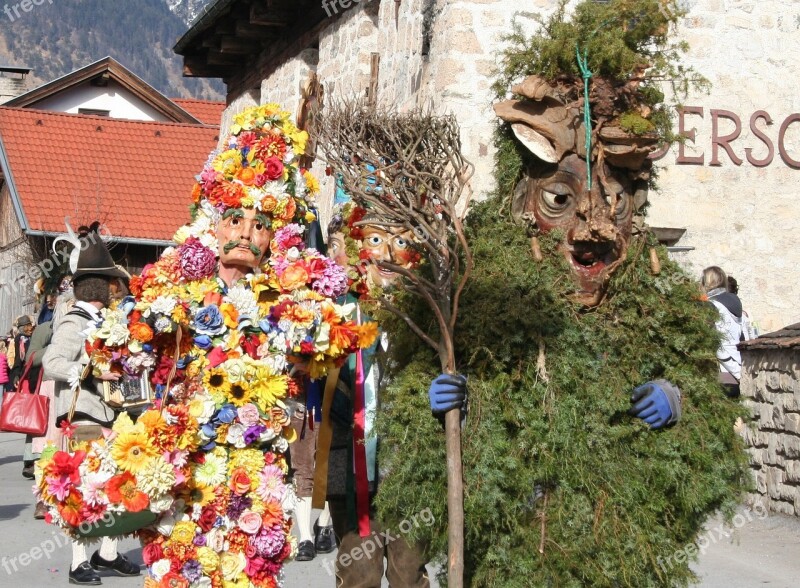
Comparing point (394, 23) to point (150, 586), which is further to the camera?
point (394, 23)

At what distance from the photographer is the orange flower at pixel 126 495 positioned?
4602 millimetres

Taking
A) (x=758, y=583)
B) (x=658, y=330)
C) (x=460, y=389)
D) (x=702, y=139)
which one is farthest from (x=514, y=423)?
(x=702, y=139)

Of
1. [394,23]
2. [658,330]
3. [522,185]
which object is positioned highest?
[394,23]

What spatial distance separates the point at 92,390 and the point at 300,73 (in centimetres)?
797

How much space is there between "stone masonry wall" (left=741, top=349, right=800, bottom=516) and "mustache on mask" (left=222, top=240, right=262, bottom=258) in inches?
208

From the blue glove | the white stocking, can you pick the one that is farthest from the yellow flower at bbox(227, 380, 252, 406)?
the white stocking

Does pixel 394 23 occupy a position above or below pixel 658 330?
above

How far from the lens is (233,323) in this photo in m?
4.91

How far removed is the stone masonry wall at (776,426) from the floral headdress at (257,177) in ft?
16.7

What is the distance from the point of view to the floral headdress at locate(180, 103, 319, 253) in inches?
203

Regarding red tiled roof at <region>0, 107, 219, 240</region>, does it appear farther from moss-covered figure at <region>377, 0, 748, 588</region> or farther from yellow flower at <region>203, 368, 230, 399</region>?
moss-covered figure at <region>377, 0, 748, 588</region>

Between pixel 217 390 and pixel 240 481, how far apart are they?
37 centimetres

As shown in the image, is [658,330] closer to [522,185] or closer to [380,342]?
[522,185]

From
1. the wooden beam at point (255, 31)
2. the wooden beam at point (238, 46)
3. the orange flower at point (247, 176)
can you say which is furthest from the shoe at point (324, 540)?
the wooden beam at point (238, 46)
